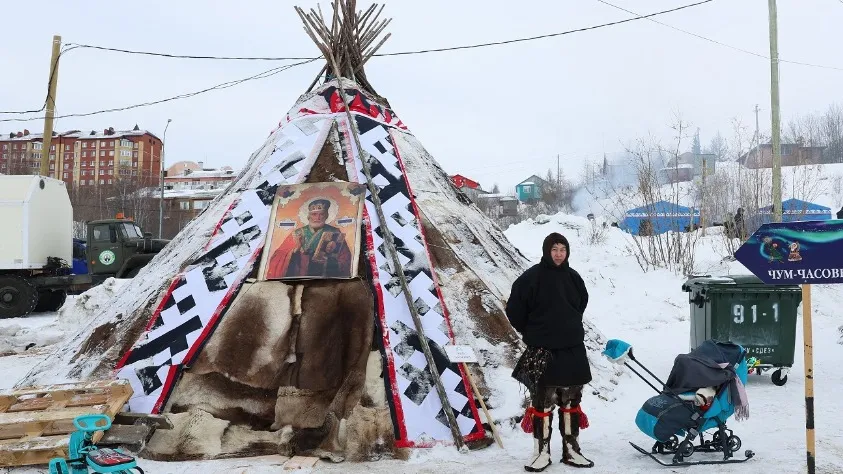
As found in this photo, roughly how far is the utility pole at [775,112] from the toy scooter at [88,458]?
988 centimetres

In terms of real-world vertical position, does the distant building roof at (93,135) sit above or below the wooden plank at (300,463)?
above

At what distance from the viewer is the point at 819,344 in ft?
29.9

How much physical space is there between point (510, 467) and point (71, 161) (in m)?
→ 69.0

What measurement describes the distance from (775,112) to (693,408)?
7800 mm

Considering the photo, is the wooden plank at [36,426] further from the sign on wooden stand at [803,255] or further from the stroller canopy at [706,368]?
the sign on wooden stand at [803,255]

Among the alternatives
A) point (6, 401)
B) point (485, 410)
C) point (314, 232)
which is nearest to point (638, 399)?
point (485, 410)

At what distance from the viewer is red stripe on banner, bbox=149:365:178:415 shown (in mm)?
5012

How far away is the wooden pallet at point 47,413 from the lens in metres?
4.14

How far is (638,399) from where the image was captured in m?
6.18

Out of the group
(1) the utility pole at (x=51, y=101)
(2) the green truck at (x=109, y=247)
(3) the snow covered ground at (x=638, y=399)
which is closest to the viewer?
(3) the snow covered ground at (x=638, y=399)

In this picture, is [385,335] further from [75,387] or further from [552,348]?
[75,387]

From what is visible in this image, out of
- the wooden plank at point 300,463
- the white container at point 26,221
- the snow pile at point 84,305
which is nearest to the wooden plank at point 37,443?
the wooden plank at point 300,463

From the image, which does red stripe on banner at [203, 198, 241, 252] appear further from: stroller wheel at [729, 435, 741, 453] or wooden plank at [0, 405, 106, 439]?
stroller wheel at [729, 435, 741, 453]

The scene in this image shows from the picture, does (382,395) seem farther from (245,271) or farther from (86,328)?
(86,328)
